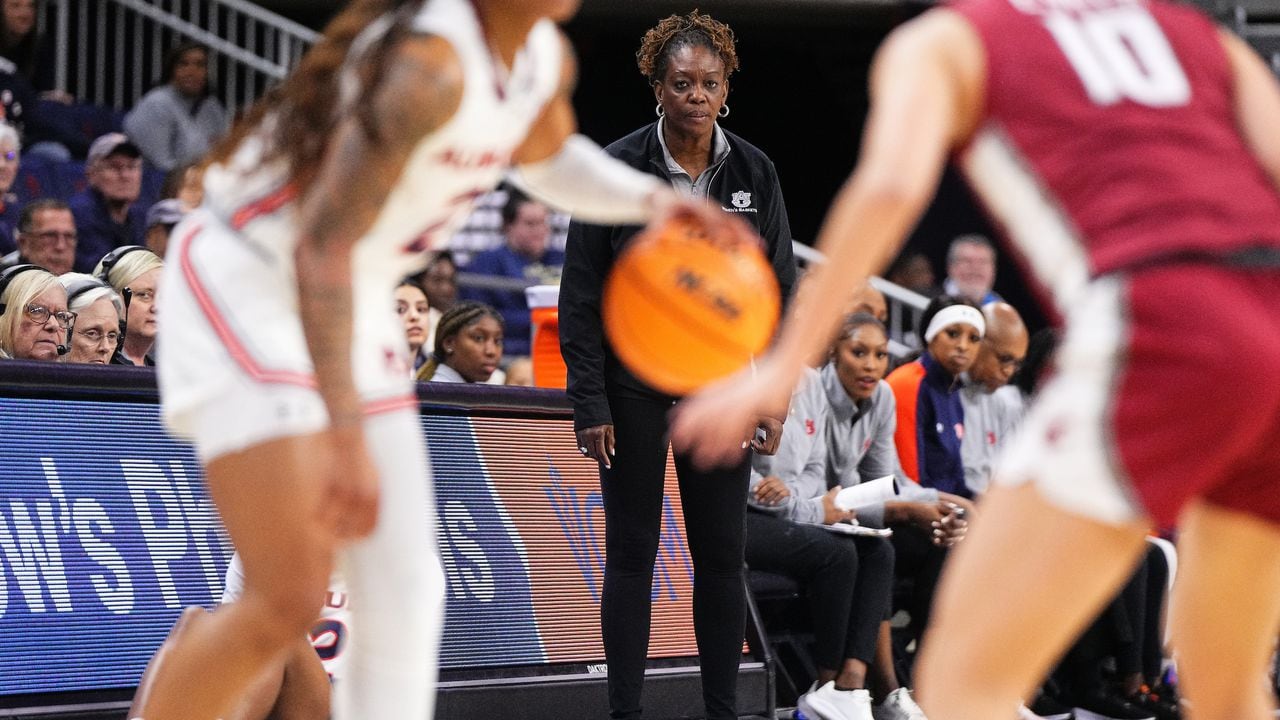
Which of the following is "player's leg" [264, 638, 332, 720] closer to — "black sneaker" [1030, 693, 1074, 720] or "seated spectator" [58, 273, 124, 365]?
"seated spectator" [58, 273, 124, 365]

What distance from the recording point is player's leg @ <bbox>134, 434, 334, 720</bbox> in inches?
108

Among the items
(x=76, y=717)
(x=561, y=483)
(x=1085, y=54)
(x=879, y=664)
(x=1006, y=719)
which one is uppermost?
(x=1085, y=54)

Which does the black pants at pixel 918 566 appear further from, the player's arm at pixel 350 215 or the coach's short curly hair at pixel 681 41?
the player's arm at pixel 350 215

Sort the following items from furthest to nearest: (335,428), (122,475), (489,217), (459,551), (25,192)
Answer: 1. (489,217)
2. (25,192)
3. (459,551)
4. (122,475)
5. (335,428)

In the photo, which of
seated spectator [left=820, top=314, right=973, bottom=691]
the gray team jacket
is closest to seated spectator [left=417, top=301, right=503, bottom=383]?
the gray team jacket

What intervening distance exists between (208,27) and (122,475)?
798 centimetres

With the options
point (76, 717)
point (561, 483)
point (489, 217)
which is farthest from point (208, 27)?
point (76, 717)

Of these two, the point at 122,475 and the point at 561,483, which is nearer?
the point at 122,475

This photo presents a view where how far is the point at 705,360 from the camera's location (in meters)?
3.11

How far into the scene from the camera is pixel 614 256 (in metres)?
4.97

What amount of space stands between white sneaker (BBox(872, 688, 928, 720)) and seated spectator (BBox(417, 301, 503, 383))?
2112 millimetres

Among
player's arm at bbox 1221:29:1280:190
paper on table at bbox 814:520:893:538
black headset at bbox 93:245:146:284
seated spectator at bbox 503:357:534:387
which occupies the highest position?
player's arm at bbox 1221:29:1280:190

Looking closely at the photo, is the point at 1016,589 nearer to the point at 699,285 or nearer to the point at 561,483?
the point at 699,285

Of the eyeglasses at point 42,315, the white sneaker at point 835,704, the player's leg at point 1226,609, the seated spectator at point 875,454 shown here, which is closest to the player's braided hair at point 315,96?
the player's leg at point 1226,609
